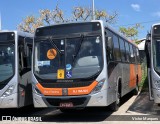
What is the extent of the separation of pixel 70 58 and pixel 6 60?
2.30m

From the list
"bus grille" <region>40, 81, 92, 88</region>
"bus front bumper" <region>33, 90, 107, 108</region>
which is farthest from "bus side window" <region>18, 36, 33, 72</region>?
"bus front bumper" <region>33, 90, 107, 108</region>

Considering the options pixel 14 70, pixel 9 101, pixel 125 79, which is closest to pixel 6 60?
pixel 14 70

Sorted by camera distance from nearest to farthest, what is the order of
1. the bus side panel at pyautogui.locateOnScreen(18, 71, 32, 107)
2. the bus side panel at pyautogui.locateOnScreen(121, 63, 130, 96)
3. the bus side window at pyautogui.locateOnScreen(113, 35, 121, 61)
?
the bus side panel at pyautogui.locateOnScreen(18, 71, 32, 107) → the bus side window at pyautogui.locateOnScreen(113, 35, 121, 61) → the bus side panel at pyautogui.locateOnScreen(121, 63, 130, 96)

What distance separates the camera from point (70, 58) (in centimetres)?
1107

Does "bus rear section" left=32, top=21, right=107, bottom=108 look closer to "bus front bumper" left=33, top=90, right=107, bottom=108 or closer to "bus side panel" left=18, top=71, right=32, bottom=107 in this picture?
"bus front bumper" left=33, top=90, right=107, bottom=108

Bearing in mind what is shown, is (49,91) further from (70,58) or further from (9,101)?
(9,101)

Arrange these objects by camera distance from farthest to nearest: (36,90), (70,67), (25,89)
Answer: (25,89)
(36,90)
(70,67)

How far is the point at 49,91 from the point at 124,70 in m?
4.90

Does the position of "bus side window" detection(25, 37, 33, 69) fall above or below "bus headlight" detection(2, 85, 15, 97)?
above

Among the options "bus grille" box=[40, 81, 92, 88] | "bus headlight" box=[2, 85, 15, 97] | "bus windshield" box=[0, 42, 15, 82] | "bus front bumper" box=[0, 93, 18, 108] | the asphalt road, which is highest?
"bus windshield" box=[0, 42, 15, 82]

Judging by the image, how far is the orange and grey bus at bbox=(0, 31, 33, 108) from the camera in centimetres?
1153

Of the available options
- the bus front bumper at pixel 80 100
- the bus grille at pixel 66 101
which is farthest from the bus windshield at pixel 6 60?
the bus grille at pixel 66 101

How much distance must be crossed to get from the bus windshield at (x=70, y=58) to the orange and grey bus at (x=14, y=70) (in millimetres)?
789

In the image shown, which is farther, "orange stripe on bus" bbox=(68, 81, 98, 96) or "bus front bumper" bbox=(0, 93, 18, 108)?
"bus front bumper" bbox=(0, 93, 18, 108)
